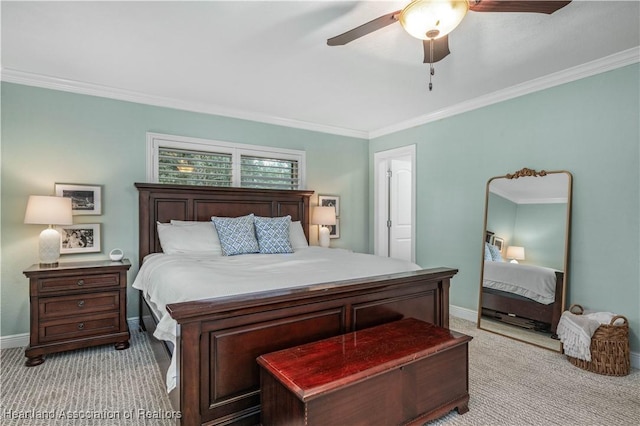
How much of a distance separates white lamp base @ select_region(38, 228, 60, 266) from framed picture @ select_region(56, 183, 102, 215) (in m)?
0.36

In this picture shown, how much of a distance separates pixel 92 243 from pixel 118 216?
0.35 meters

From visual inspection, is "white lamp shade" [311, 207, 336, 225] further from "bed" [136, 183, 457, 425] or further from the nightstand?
the nightstand

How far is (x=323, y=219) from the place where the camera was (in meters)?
4.46

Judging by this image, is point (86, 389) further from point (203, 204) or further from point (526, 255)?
point (526, 255)

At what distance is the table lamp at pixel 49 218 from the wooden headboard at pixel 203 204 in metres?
0.70

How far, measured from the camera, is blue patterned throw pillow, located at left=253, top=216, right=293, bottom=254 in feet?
11.7

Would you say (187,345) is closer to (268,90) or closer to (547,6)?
(547,6)

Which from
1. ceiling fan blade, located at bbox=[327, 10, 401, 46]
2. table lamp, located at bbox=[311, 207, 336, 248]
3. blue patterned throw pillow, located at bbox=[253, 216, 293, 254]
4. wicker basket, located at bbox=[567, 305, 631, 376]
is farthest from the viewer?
table lamp, located at bbox=[311, 207, 336, 248]

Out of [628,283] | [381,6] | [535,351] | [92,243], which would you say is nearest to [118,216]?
[92,243]

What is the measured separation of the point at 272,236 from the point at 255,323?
5.94 feet

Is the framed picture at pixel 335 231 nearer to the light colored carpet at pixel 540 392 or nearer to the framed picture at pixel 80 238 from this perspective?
the light colored carpet at pixel 540 392

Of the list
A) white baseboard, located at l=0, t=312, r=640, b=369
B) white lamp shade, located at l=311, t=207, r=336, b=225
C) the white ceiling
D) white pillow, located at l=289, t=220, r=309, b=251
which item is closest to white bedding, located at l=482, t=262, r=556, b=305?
white baseboard, located at l=0, t=312, r=640, b=369

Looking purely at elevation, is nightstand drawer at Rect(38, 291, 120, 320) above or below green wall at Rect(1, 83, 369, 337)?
below

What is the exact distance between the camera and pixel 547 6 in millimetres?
1667
